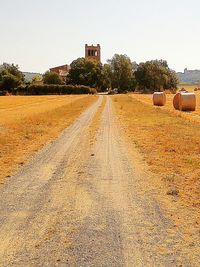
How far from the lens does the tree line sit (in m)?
147

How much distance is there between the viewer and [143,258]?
6262 millimetres

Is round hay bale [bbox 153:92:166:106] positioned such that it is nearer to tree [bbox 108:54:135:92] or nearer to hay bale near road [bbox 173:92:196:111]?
hay bale near road [bbox 173:92:196:111]

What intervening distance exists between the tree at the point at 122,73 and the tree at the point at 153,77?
283cm

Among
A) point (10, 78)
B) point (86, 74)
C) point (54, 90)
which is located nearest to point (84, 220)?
point (54, 90)

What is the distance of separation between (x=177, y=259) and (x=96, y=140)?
13.5m

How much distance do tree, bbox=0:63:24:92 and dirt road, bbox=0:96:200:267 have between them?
5151 inches

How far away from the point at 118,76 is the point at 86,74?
39.7ft

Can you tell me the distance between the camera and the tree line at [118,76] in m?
147

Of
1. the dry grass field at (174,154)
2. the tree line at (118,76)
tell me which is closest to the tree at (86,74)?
the tree line at (118,76)

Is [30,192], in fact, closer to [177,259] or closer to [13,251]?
[13,251]

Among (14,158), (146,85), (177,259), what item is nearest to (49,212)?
(177,259)

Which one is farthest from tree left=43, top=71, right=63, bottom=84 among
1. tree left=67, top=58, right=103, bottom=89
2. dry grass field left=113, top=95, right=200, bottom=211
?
dry grass field left=113, top=95, right=200, bottom=211

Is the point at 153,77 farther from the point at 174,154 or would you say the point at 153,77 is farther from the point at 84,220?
the point at 84,220

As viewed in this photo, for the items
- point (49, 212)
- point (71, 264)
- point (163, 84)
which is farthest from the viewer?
point (163, 84)
